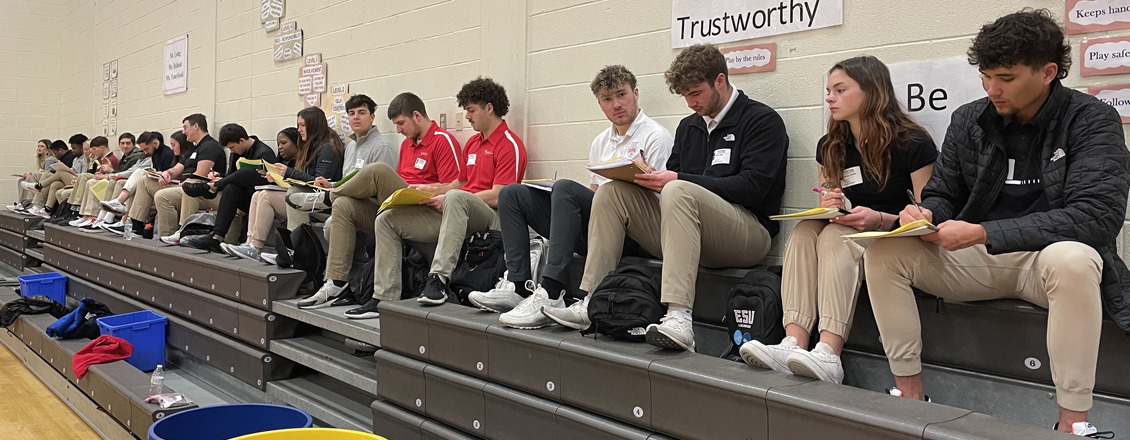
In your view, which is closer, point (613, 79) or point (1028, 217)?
point (1028, 217)

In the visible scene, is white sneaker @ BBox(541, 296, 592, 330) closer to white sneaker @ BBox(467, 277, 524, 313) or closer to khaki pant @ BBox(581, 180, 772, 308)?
khaki pant @ BBox(581, 180, 772, 308)

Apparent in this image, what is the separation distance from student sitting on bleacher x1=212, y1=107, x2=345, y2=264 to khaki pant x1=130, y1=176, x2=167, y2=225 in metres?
1.78

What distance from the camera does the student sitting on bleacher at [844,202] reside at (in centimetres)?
207

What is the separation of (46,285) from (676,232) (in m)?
6.56

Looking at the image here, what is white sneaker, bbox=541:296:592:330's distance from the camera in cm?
257

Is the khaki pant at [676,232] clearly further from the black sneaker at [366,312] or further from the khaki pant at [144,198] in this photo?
the khaki pant at [144,198]

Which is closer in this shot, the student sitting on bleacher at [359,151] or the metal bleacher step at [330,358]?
the metal bleacher step at [330,358]

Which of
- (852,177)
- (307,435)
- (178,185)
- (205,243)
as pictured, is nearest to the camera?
(307,435)

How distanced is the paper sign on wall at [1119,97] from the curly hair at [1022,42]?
450 millimetres

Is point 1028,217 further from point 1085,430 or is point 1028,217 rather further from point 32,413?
point 32,413

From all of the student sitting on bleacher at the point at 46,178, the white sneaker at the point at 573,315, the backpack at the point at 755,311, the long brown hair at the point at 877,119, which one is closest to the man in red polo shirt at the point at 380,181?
the white sneaker at the point at 573,315

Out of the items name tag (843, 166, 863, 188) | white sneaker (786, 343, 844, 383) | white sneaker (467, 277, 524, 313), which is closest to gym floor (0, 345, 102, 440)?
white sneaker (467, 277, 524, 313)

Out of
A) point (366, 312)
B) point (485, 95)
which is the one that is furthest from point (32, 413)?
point (485, 95)

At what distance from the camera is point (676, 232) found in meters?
2.35
